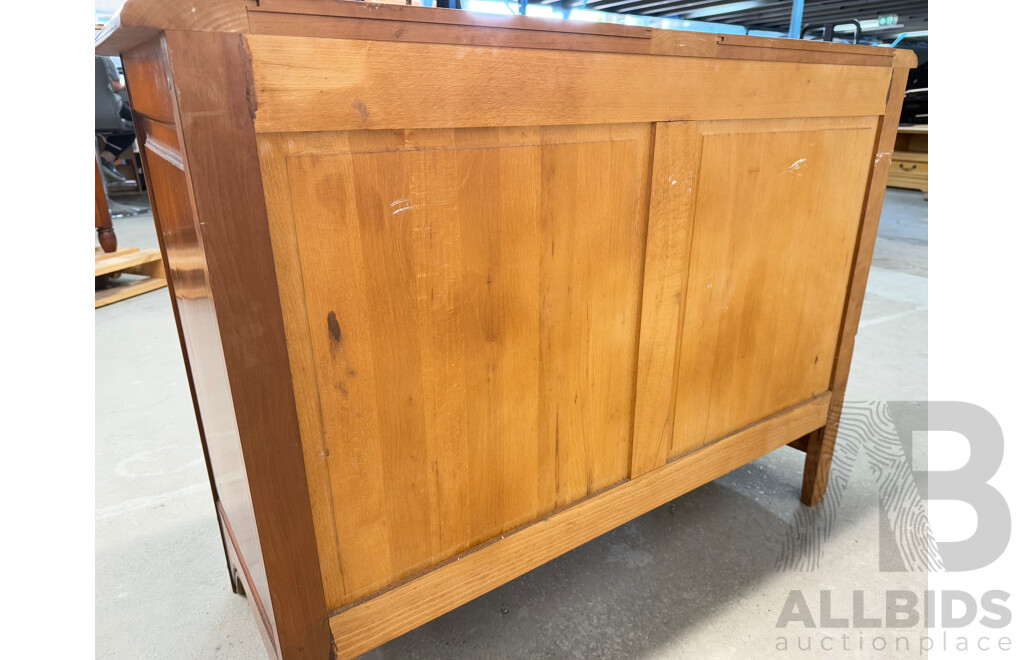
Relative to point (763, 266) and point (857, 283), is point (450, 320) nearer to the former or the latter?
point (763, 266)

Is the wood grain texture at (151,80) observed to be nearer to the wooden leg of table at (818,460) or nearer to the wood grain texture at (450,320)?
the wood grain texture at (450,320)

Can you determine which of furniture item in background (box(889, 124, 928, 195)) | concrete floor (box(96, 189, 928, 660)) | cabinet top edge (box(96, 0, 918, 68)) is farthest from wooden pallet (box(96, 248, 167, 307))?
furniture item in background (box(889, 124, 928, 195))

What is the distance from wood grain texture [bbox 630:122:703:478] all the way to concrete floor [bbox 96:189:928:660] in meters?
0.34

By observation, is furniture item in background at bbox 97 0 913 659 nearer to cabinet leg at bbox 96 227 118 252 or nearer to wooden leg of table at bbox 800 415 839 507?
wooden leg of table at bbox 800 415 839 507

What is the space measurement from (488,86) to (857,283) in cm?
106

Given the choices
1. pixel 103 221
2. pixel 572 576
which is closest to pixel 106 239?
pixel 103 221

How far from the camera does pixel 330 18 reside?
63 cm

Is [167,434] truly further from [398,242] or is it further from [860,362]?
[860,362]

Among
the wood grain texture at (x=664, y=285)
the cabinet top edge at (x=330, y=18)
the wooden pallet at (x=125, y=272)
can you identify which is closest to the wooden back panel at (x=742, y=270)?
the wood grain texture at (x=664, y=285)

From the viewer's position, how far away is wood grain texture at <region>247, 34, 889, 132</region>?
0.63 m

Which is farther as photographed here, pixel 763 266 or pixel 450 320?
pixel 763 266
